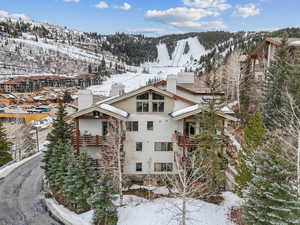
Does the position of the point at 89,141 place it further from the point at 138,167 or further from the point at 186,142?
the point at 186,142

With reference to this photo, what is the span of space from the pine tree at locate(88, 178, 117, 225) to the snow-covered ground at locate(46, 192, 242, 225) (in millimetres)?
886

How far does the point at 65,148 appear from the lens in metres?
20.8

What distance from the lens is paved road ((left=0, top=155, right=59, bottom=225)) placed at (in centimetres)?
1854

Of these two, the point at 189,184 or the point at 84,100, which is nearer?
the point at 189,184

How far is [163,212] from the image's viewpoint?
1695cm

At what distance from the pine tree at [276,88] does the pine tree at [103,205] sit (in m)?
17.1

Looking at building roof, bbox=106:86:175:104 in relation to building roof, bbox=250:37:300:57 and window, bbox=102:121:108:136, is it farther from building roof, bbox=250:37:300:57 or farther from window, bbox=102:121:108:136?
building roof, bbox=250:37:300:57

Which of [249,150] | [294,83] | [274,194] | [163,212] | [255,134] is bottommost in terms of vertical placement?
[163,212]

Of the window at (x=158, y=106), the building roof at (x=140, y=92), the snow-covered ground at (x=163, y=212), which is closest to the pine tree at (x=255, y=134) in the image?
the snow-covered ground at (x=163, y=212)

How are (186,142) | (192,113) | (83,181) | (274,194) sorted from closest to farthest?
(274,194) < (83,181) < (192,113) < (186,142)

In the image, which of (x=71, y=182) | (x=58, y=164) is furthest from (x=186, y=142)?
(x=58, y=164)

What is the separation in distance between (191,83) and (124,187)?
47.9 feet

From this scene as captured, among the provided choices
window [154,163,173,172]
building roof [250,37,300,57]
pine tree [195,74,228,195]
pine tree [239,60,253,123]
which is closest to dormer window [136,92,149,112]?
window [154,163,173,172]

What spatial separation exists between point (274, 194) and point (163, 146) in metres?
11.2
